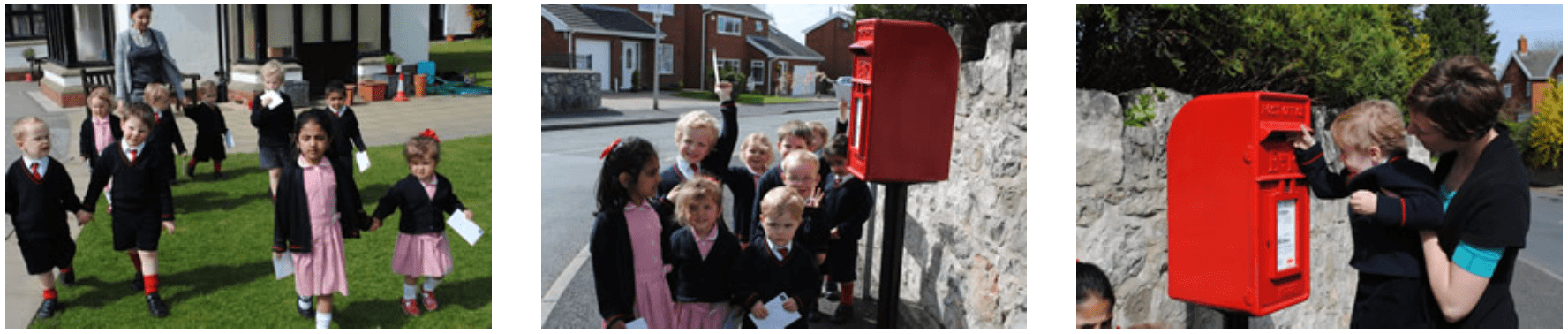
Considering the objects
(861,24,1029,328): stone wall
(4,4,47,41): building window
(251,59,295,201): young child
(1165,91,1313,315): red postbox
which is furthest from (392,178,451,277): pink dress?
(1165,91,1313,315): red postbox

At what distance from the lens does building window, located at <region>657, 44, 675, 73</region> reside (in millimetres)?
2855

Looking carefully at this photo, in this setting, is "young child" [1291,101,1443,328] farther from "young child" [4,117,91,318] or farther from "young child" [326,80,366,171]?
"young child" [4,117,91,318]

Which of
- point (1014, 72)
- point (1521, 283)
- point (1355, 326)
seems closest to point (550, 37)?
point (1014, 72)

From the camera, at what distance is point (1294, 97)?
2.22 m

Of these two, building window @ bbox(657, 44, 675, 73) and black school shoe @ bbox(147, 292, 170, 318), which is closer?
building window @ bbox(657, 44, 675, 73)

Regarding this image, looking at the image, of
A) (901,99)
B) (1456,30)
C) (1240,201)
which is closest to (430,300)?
(901,99)

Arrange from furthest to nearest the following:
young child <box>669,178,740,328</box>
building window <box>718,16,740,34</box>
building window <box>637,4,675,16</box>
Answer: building window <box>718,16,740,34</box>, building window <box>637,4,675,16</box>, young child <box>669,178,740,328</box>

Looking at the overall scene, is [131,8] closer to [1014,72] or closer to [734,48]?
[734,48]

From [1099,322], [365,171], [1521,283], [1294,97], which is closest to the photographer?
[1294,97]

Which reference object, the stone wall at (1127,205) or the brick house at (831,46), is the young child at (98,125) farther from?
the stone wall at (1127,205)

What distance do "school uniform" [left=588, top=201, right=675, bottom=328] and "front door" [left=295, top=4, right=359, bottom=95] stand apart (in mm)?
1294

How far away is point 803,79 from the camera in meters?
3.18

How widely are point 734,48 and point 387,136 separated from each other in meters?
1.24

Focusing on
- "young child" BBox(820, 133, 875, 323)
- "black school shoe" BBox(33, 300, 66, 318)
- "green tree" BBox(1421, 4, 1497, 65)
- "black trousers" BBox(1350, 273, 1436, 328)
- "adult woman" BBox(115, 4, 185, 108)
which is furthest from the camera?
"green tree" BBox(1421, 4, 1497, 65)
